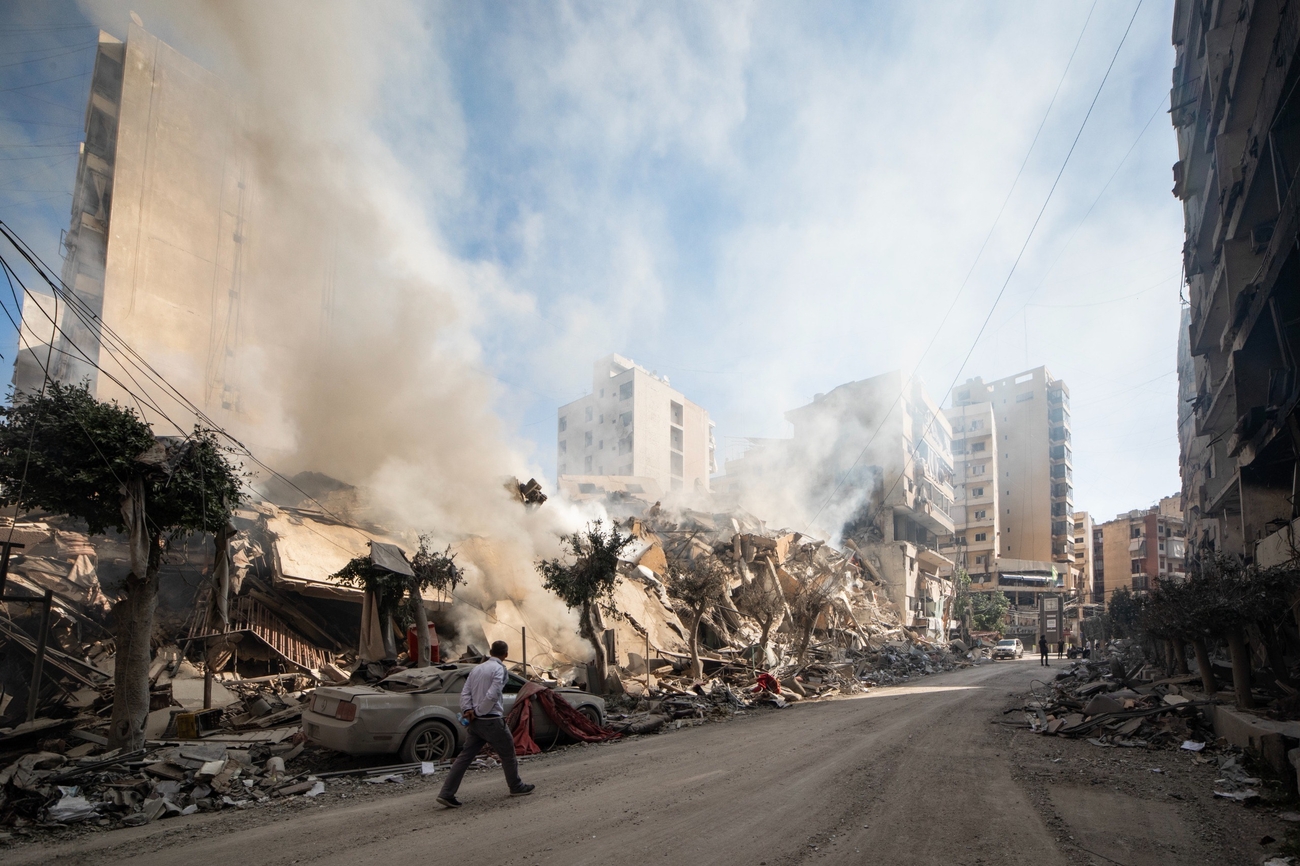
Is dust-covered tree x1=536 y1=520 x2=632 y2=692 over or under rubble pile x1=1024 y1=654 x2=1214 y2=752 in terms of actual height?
over

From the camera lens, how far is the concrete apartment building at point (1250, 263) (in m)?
14.5

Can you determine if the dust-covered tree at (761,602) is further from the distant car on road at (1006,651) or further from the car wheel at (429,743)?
the distant car on road at (1006,651)

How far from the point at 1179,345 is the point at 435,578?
166ft

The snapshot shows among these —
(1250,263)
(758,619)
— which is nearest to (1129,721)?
(1250,263)

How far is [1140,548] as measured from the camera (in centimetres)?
7600

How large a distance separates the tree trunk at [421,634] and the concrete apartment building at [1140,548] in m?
75.0

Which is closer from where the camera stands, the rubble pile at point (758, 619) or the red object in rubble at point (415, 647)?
the red object in rubble at point (415, 647)

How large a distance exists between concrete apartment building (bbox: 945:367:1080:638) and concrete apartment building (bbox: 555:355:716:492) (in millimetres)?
31831

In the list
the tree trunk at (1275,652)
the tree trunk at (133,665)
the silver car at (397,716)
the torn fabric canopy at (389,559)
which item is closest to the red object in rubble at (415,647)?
the torn fabric canopy at (389,559)

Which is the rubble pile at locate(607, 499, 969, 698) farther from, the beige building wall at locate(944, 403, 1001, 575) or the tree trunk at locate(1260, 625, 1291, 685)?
the beige building wall at locate(944, 403, 1001, 575)

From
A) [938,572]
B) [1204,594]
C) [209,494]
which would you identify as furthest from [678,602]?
[938,572]

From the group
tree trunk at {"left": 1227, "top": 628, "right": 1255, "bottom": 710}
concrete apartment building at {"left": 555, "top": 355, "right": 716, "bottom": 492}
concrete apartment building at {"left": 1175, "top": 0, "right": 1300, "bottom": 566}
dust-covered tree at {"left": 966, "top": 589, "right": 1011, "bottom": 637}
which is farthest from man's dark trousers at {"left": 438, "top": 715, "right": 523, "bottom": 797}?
concrete apartment building at {"left": 555, "top": 355, "right": 716, "bottom": 492}

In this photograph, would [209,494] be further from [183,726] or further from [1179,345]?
[1179,345]

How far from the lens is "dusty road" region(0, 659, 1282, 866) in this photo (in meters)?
4.83
